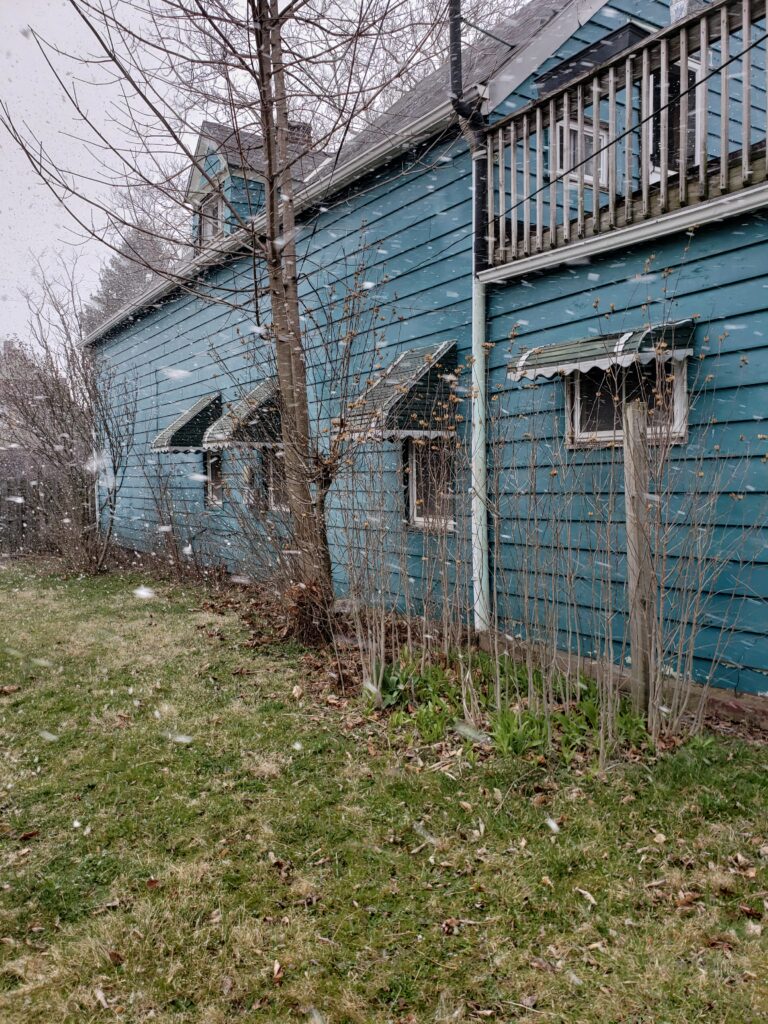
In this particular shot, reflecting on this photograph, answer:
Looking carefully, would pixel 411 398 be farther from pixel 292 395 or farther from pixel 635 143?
pixel 635 143

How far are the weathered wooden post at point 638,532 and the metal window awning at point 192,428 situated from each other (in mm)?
7796

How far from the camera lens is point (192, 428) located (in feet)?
37.4

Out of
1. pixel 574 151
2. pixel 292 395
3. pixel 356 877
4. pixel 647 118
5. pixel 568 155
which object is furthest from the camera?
pixel 574 151

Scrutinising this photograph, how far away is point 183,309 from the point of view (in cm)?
1283

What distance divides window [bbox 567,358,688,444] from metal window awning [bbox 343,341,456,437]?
1091 mm

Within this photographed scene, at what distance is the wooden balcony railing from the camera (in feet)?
15.1

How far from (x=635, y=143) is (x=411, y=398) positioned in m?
3.71

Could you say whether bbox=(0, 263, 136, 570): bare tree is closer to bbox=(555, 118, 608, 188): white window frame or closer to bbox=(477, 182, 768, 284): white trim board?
bbox=(477, 182, 768, 284): white trim board

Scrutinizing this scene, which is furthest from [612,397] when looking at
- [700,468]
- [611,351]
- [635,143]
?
[635,143]

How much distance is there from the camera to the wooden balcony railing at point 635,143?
4.61 meters

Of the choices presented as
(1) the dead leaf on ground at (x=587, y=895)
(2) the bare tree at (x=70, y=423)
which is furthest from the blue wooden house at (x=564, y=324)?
(2) the bare tree at (x=70, y=423)

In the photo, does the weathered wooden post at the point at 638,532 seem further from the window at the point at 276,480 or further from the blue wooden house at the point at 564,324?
the window at the point at 276,480

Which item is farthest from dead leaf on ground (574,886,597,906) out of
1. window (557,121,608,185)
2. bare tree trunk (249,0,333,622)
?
window (557,121,608,185)

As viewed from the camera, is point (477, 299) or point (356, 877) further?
point (477, 299)
